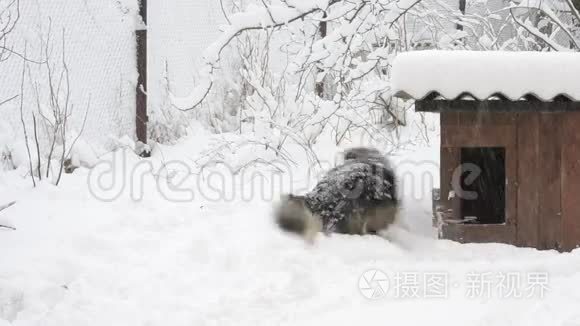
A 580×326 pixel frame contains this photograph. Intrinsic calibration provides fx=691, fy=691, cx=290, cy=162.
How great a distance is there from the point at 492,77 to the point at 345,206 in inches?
50.5

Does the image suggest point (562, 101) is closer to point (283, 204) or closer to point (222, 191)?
point (283, 204)

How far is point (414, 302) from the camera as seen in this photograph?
3.62 m

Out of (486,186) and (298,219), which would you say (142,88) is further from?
(486,186)

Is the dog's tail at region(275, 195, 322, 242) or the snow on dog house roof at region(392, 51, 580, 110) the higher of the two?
the snow on dog house roof at region(392, 51, 580, 110)

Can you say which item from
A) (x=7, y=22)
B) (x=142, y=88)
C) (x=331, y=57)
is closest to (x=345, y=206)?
(x=331, y=57)

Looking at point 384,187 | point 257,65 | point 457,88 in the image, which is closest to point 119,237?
point 384,187

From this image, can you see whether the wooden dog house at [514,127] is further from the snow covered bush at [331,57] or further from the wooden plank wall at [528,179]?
the snow covered bush at [331,57]

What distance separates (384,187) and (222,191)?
1583 millimetres

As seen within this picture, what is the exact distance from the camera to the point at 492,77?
435 cm
